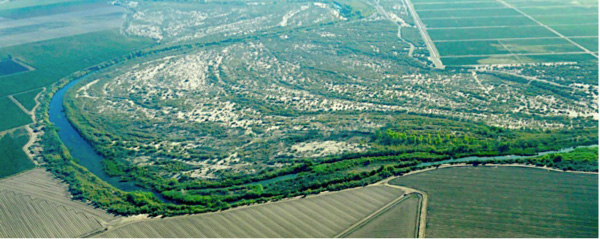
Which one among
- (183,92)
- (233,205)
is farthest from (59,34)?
(233,205)

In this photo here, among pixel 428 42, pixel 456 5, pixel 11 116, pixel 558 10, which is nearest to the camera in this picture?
pixel 11 116

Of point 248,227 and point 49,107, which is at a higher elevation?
point 49,107

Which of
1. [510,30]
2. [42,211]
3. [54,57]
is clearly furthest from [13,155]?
[510,30]

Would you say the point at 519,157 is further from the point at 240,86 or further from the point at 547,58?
the point at 240,86

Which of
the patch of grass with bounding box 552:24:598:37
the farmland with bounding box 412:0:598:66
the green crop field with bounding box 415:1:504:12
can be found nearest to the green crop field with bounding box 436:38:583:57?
the farmland with bounding box 412:0:598:66

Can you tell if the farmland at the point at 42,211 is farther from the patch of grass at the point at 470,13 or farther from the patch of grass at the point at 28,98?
the patch of grass at the point at 470,13

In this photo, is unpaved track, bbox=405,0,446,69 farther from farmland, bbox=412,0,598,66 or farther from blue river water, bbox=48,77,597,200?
blue river water, bbox=48,77,597,200

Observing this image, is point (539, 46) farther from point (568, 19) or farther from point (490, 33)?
point (568, 19)
